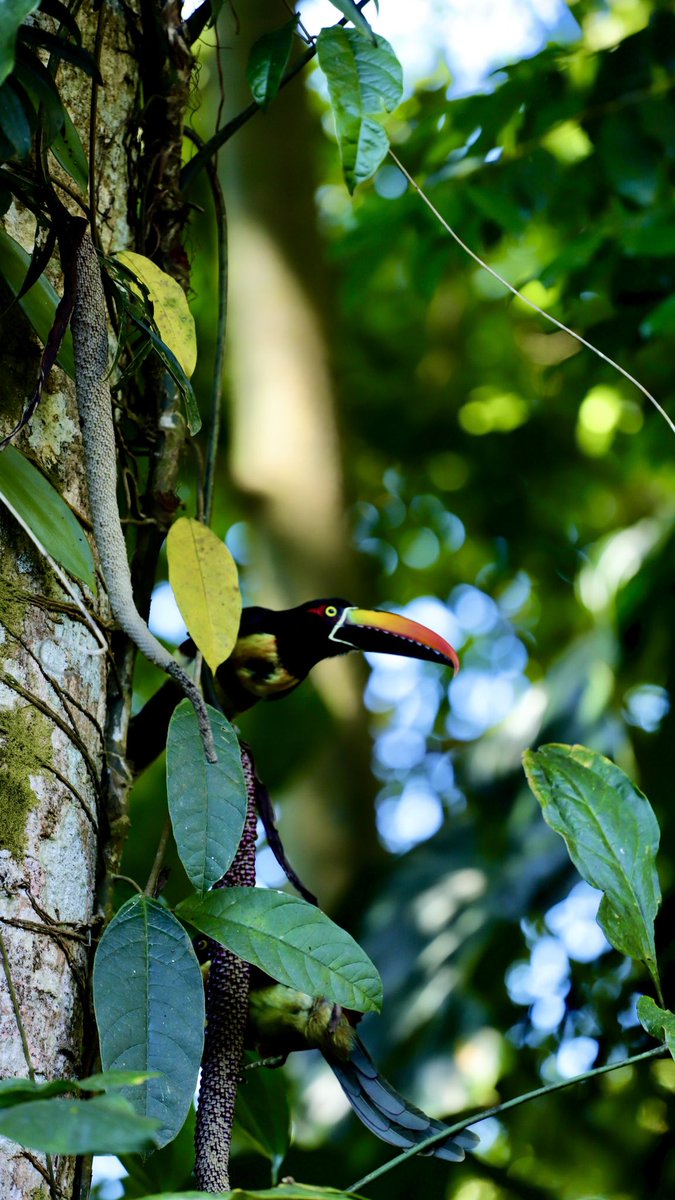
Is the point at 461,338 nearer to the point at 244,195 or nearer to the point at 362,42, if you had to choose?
the point at 244,195

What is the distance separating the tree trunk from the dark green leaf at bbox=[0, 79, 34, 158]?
157 millimetres

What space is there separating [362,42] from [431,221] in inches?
53.2

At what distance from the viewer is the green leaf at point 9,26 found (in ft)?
2.12

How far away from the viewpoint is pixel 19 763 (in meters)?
0.86

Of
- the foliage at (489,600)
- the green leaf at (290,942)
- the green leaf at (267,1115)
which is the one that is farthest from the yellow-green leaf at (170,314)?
the green leaf at (267,1115)

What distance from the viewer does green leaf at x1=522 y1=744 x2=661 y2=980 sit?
38.5 inches

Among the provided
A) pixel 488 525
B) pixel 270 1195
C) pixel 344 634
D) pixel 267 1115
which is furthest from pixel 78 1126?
pixel 488 525

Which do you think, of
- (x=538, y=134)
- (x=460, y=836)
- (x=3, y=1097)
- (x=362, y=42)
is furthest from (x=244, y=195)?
(x=3, y=1097)

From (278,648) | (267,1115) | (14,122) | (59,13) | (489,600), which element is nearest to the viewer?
(14,122)

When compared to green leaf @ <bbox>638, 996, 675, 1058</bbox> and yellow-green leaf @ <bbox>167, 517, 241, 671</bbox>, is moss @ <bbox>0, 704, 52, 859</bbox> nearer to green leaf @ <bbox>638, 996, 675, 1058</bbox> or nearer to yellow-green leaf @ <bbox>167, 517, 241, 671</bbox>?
yellow-green leaf @ <bbox>167, 517, 241, 671</bbox>

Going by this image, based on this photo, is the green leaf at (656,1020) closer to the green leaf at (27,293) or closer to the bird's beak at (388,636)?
the bird's beak at (388,636)

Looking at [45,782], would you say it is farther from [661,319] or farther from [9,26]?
[661,319]

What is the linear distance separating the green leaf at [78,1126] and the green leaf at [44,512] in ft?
1.41

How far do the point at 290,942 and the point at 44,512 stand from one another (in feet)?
1.17
